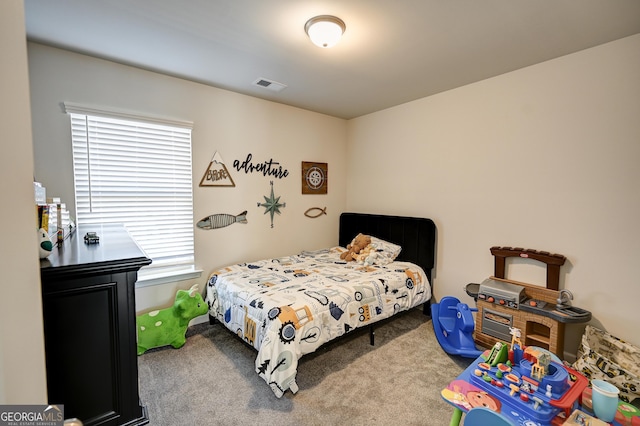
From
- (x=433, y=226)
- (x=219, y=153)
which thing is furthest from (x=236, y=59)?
(x=433, y=226)

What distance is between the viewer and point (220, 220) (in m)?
3.24

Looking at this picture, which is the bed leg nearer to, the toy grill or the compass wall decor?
the toy grill

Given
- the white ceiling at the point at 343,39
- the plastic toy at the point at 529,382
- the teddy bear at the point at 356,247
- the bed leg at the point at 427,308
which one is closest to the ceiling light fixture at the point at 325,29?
the white ceiling at the point at 343,39

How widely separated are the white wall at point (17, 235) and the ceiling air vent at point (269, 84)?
2102 millimetres

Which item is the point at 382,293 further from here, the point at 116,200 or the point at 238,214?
the point at 116,200

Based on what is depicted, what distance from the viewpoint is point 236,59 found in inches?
96.1

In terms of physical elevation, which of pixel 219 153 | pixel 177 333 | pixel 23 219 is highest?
pixel 219 153

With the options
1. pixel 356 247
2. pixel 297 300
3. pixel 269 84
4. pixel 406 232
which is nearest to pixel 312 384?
pixel 297 300

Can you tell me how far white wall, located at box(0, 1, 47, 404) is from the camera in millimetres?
893

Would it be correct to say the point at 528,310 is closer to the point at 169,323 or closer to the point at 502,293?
the point at 502,293

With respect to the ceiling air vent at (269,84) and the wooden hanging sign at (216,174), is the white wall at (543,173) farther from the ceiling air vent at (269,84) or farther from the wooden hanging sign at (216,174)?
the wooden hanging sign at (216,174)

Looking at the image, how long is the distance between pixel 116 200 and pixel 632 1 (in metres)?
4.06

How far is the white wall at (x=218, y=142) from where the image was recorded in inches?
91.1

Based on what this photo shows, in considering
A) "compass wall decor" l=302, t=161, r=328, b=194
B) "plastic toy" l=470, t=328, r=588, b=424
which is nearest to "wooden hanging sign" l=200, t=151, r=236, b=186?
"compass wall decor" l=302, t=161, r=328, b=194
